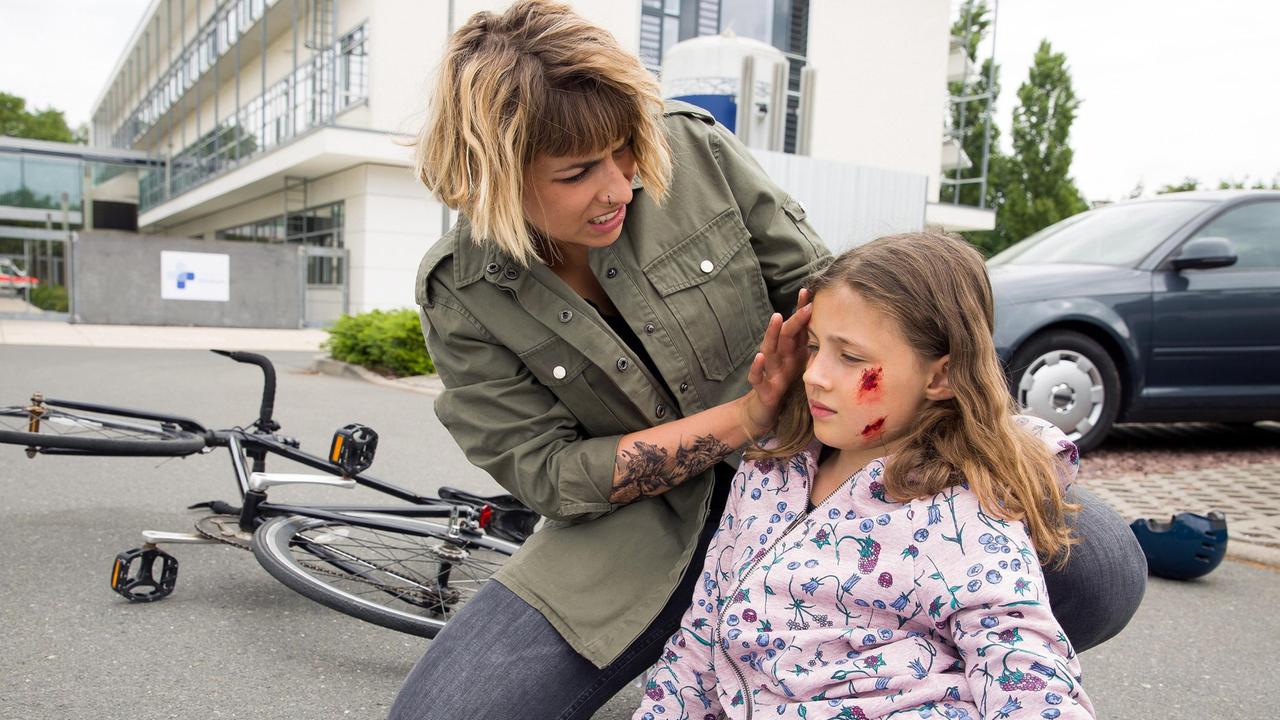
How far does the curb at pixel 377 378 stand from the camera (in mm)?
10352

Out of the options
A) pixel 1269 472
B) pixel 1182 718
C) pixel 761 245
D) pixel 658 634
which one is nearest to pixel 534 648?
pixel 658 634

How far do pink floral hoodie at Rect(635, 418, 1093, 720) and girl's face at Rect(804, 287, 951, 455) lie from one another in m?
0.08

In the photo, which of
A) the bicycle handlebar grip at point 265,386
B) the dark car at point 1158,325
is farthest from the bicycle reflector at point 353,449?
the dark car at point 1158,325

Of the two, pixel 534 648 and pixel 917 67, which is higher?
pixel 917 67

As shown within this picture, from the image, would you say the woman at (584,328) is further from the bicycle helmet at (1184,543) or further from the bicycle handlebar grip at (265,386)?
the bicycle helmet at (1184,543)

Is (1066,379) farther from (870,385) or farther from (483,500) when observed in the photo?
(870,385)

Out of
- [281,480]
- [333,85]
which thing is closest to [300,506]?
[281,480]

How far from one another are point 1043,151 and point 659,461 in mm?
34856

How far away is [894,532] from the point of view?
62.6 inches

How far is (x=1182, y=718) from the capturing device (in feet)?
8.82

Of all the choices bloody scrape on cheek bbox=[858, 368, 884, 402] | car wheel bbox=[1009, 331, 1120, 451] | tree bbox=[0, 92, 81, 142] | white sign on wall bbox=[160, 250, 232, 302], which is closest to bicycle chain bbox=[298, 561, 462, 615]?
bloody scrape on cheek bbox=[858, 368, 884, 402]

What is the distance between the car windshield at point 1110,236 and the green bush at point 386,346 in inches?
279

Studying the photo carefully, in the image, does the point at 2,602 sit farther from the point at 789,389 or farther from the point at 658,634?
the point at 789,389

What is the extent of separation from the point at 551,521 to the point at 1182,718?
77.2 inches
